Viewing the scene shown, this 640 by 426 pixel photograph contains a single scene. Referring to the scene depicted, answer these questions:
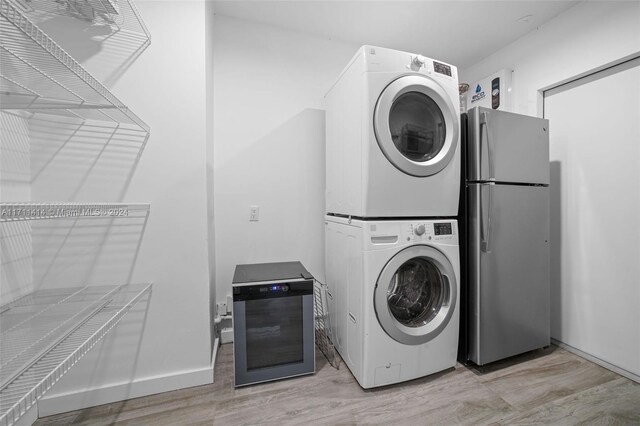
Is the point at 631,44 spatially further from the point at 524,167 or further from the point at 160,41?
the point at 160,41

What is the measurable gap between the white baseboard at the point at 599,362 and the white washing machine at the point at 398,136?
1432mm

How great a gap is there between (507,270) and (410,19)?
1943mm

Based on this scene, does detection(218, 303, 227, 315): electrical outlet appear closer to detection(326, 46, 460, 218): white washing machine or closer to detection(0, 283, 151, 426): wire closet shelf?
detection(0, 283, 151, 426): wire closet shelf

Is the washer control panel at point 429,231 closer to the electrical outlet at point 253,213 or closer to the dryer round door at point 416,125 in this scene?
the dryer round door at point 416,125

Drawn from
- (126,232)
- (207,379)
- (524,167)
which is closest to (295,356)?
(207,379)

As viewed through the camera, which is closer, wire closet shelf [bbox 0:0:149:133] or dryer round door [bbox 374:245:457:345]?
wire closet shelf [bbox 0:0:149:133]

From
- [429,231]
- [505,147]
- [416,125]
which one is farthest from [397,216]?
[505,147]

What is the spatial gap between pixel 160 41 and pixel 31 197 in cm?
102

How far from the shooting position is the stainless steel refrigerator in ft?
5.49

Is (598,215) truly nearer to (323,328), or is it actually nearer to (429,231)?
(429,231)

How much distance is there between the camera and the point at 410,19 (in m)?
2.09

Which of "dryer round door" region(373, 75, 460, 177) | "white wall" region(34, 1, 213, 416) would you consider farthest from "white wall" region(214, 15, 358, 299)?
"dryer round door" region(373, 75, 460, 177)

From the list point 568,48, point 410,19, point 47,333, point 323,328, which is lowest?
point 323,328

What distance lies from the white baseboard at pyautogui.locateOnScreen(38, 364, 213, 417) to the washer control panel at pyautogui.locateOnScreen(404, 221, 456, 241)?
1.40 metres
